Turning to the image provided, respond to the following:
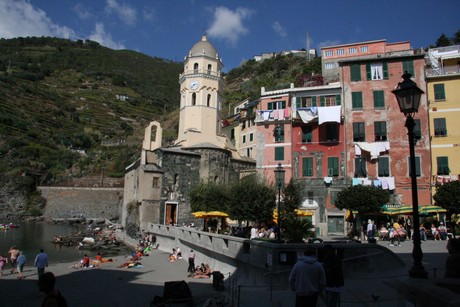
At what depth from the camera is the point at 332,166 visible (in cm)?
3309

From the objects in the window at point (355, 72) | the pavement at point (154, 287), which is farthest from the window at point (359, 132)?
the pavement at point (154, 287)

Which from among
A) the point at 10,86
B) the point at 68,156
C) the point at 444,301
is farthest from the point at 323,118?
the point at 10,86

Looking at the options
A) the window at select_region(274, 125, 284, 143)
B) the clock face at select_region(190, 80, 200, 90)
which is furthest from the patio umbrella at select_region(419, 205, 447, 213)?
the clock face at select_region(190, 80, 200, 90)

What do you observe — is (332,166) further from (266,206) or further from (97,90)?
(97,90)

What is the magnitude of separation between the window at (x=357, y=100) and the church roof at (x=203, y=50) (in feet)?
65.9

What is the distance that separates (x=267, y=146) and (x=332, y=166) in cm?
648

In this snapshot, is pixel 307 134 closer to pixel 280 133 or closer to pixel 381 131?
pixel 280 133

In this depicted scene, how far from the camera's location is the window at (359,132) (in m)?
32.6

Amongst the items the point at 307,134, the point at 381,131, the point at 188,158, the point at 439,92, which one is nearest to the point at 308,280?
the point at 381,131

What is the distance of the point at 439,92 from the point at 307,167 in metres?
12.5

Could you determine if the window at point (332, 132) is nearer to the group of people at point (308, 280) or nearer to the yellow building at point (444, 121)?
the yellow building at point (444, 121)

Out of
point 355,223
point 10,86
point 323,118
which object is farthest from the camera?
point 10,86

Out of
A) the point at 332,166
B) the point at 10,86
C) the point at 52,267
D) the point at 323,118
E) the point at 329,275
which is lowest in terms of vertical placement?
the point at 52,267

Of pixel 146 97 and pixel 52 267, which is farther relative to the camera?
pixel 146 97
